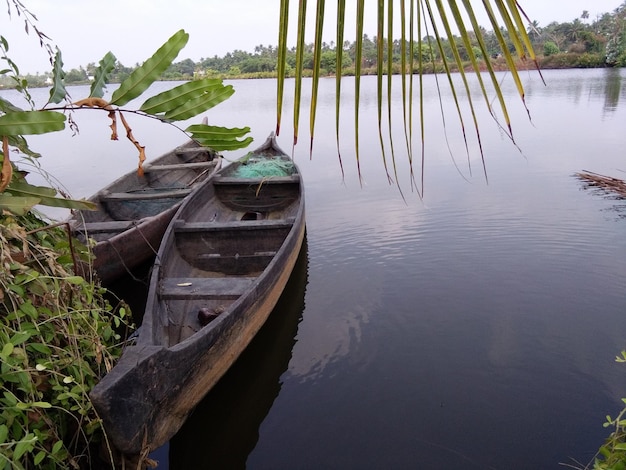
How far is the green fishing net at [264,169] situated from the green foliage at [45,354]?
16.1 feet

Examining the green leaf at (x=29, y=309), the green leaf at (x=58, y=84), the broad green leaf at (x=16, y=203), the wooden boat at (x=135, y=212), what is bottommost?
the wooden boat at (x=135, y=212)

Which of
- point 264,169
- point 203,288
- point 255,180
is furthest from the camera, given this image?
point 264,169

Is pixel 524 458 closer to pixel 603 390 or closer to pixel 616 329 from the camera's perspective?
pixel 603 390

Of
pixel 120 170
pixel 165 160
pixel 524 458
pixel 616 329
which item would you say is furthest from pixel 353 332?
pixel 120 170

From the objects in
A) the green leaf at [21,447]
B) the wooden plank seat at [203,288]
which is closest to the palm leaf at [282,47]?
the green leaf at [21,447]

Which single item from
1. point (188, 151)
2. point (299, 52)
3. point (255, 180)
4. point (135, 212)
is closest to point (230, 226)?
point (255, 180)

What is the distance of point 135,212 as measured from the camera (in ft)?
20.0

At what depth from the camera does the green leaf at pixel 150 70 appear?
1.38 metres

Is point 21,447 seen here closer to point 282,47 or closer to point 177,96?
point 177,96

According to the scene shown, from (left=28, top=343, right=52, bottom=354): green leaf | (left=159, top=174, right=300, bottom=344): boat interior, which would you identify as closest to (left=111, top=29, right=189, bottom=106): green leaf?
(left=28, top=343, right=52, bottom=354): green leaf

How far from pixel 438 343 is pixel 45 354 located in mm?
3350

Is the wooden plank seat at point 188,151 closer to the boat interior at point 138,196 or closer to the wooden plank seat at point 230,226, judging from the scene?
the boat interior at point 138,196

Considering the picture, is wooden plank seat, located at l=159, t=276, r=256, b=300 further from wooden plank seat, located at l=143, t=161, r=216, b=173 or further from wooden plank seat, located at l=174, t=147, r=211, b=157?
wooden plank seat, located at l=174, t=147, r=211, b=157

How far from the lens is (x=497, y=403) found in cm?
348
